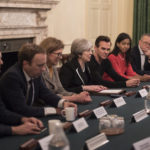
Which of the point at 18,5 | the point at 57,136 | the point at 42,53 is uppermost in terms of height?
the point at 18,5

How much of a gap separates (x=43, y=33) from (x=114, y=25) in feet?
6.60

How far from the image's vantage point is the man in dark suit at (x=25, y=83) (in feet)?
7.81

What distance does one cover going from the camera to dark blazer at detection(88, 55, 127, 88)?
370 cm

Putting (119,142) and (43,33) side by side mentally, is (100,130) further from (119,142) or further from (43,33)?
(43,33)

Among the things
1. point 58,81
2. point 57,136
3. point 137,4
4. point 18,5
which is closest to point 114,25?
point 137,4

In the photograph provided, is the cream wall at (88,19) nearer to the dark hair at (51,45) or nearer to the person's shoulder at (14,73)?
the dark hair at (51,45)

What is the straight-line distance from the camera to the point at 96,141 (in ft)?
5.94

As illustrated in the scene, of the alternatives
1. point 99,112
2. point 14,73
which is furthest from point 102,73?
point 14,73

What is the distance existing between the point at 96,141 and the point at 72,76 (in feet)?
5.65

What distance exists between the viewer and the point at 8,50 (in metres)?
5.05

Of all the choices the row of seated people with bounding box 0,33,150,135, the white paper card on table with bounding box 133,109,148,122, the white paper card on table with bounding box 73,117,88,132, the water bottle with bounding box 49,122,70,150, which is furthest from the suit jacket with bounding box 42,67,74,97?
the water bottle with bounding box 49,122,70,150

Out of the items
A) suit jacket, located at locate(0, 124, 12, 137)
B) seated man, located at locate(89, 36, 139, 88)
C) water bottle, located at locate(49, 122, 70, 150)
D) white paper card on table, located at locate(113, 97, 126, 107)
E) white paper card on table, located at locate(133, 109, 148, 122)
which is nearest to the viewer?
water bottle, located at locate(49, 122, 70, 150)

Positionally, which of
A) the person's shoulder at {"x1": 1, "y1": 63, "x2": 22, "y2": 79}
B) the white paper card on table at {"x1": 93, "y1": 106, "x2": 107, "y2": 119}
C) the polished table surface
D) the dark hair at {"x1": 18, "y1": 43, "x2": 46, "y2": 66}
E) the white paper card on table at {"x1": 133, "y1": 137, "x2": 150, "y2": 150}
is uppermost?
the dark hair at {"x1": 18, "y1": 43, "x2": 46, "y2": 66}

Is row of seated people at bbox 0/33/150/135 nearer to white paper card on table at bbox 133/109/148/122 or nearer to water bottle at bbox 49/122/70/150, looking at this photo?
white paper card on table at bbox 133/109/148/122
